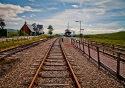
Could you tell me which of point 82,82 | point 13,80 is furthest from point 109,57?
point 13,80

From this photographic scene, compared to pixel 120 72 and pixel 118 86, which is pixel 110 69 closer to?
pixel 120 72

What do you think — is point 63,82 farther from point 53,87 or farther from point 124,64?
point 124,64

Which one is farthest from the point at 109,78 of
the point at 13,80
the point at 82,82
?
the point at 13,80

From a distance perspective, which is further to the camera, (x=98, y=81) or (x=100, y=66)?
(x=100, y=66)

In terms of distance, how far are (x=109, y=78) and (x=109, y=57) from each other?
1933mm

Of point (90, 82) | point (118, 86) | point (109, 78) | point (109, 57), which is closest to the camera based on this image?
point (118, 86)

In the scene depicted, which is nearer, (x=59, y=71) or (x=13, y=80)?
(x=13, y=80)

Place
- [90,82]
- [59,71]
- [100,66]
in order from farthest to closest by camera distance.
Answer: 1. [100,66]
2. [59,71]
3. [90,82]

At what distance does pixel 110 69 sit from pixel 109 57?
881 mm

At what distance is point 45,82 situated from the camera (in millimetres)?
6305

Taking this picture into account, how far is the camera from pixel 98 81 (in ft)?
22.1

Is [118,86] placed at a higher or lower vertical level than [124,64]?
lower

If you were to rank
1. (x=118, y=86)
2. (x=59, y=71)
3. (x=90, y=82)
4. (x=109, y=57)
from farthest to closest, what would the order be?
(x=109, y=57) < (x=59, y=71) < (x=90, y=82) < (x=118, y=86)

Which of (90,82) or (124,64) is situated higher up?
(124,64)
